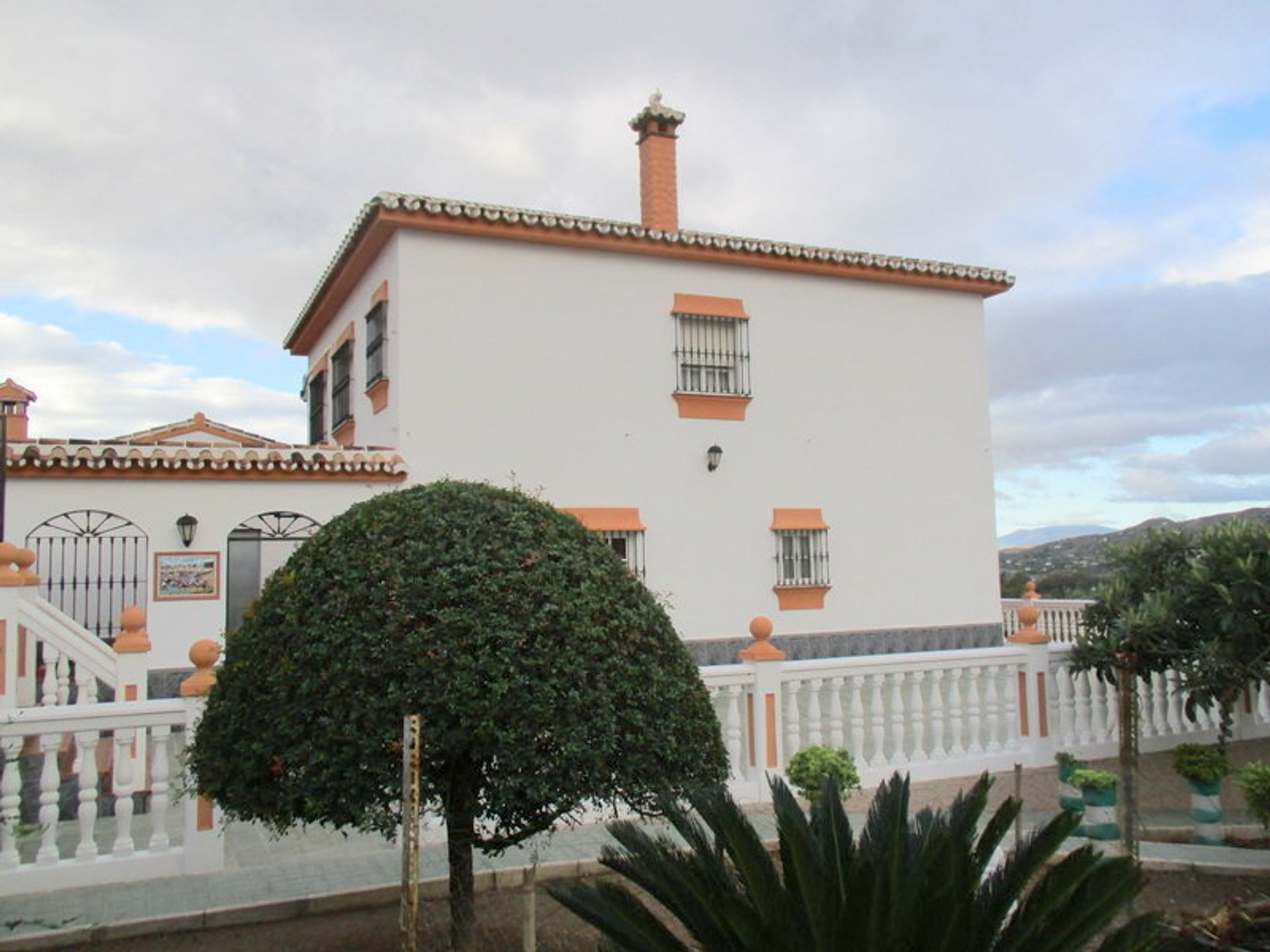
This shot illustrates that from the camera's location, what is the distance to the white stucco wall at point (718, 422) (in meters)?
12.8

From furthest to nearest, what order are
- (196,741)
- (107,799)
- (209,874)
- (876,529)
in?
(876,529) → (107,799) → (209,874) → (196,741)

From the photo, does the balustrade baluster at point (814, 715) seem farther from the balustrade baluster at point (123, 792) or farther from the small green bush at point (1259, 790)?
Result: the balustrade baluster at point (123, 792)

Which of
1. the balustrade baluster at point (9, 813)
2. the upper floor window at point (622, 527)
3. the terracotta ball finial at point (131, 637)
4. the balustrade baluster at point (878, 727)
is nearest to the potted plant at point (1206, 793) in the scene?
the balustrade baluster at point (878, 727)

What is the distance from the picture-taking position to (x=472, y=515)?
4.25 m

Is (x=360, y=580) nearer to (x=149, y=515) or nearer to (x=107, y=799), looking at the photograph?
(x=107, y=799)

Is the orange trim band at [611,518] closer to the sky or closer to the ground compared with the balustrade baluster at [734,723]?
closer to the sky

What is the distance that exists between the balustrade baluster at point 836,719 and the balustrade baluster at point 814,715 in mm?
87

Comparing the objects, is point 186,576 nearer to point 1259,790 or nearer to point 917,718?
point 917,718

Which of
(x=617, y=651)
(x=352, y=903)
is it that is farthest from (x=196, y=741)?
(x=617, y=651)

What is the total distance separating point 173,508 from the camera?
11555mm

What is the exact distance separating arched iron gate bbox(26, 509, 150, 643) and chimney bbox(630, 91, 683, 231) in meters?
8.12

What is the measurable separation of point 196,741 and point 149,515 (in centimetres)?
805

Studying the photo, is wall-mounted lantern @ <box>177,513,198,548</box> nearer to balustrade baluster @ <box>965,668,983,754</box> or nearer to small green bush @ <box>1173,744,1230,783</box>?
balustrade baluster @ <box>965,668,983,754</box>

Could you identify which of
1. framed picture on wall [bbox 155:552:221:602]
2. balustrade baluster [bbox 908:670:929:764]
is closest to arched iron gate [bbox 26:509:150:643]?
framed picture on wall [bbox 155:552:221:602]
